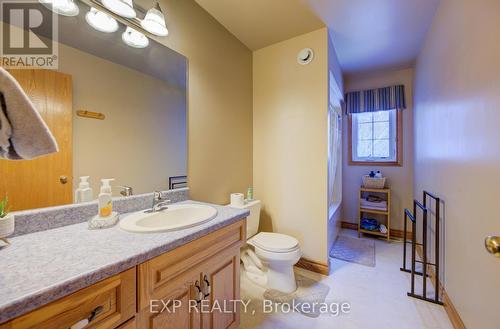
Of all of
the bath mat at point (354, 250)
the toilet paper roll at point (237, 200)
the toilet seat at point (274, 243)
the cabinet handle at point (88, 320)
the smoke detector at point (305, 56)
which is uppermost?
the smoke detector at point (305, 56)

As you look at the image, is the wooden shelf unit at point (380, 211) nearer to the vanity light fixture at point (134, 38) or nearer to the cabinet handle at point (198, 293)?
the cabinet handle at point (198, 293)

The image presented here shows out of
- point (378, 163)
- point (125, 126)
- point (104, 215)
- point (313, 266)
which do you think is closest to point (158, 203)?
point (104, 215)

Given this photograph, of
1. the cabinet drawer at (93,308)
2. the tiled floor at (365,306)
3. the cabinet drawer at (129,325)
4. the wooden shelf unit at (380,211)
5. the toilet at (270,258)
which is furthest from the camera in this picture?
the wooden shelf unit at (380,211)

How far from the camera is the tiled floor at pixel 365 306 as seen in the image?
55.9 inches

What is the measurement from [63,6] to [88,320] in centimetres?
140

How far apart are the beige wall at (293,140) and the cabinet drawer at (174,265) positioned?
1235mm

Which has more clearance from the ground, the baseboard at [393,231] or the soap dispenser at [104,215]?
the soap dispenser at [104,215]

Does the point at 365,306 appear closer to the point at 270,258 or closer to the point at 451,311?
the point at 451,311

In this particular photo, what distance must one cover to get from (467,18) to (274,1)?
1.29 meters

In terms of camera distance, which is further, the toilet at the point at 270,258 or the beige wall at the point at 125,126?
the toilet at the point at 270,258

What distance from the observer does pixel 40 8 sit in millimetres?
939

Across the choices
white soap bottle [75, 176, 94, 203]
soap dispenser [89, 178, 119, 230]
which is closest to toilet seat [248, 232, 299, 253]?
soap dispenser [89, 178, 119, 230]

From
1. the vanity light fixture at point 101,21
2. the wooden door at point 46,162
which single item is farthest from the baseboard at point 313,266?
the vanity light fixture at point 101,21

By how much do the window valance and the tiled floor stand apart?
216 cm
